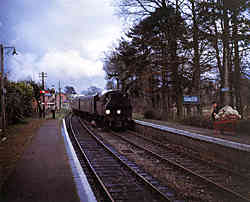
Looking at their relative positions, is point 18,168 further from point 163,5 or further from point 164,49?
point 164,49

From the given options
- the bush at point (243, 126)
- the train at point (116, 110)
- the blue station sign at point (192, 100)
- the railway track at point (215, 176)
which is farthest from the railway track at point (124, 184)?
the train at point (116, 110)

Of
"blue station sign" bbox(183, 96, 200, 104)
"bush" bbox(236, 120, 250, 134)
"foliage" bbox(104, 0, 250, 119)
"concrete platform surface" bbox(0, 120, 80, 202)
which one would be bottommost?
"concrete platform surface" bbox(0, 120, 80, 202)

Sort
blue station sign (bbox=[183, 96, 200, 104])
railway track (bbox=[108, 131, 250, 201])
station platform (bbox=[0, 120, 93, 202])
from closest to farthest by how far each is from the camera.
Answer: station platform (bbox=[0, 120, 93, 202]) → railway track (bbox=[108, 131, 250, 201]) → blue station sign (bbox=[183, 96, 200, 104])

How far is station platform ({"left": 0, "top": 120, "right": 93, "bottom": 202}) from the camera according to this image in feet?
18.4

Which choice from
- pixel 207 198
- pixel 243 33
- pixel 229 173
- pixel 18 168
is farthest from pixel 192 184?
pixel 243 33

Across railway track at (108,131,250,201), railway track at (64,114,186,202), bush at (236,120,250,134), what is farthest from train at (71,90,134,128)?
bush at (236,120,250,134)

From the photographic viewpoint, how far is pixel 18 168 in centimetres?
826

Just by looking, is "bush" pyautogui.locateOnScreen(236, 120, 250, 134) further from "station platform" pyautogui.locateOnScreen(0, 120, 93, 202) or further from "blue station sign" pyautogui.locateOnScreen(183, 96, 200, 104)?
"station platform" pyautogui.locateOnScreen(0, 120, 93, 202)

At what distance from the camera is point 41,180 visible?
6895 millimetres

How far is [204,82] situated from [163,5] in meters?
8.48

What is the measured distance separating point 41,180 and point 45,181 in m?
0.16

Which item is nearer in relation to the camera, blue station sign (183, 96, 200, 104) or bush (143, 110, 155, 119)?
blue station sign (183, 96, 200, 104)

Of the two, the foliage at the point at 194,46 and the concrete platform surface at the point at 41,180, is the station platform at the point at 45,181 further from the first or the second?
the foliage at the point at 194,46

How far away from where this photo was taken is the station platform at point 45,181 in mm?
5613
